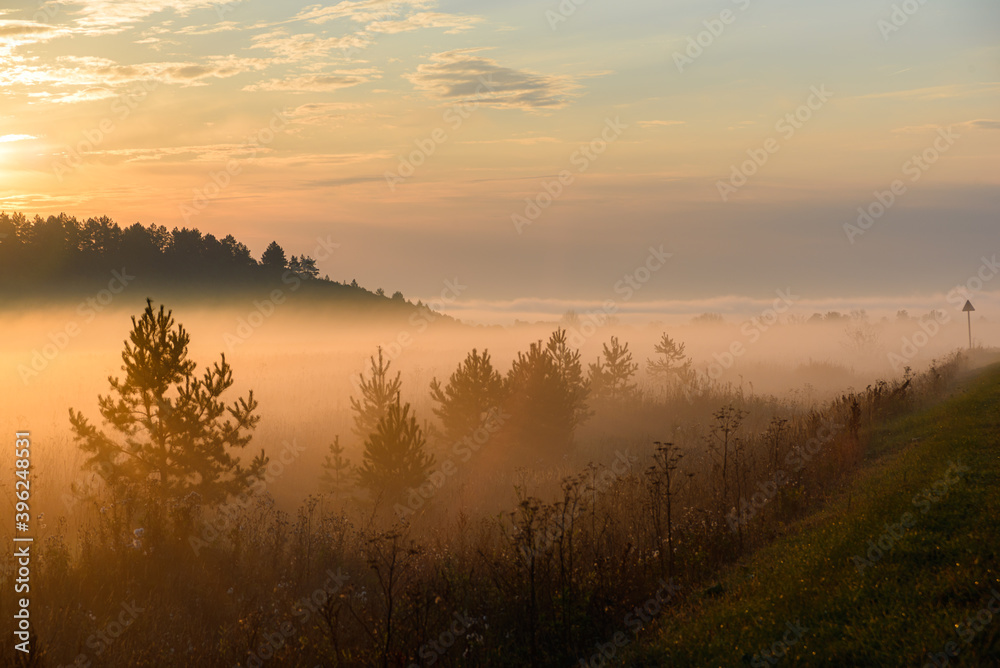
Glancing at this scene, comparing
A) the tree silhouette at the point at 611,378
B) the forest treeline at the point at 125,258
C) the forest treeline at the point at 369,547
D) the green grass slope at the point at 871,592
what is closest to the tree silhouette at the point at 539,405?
the forest treeline at the point at 369,547

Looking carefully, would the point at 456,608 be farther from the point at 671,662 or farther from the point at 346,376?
the point at 346,376

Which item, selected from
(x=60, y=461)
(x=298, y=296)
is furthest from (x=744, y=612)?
(x=298, y=296)

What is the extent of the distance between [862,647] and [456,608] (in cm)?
482

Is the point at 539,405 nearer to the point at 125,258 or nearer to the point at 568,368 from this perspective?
the point at 568,368

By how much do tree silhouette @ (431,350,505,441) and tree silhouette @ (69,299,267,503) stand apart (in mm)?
7524

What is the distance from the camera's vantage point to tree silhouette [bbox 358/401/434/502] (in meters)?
14.4

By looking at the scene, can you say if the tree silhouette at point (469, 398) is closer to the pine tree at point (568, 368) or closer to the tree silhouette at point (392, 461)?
the pine tree at point (568, 368)

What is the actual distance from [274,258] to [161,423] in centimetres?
7411

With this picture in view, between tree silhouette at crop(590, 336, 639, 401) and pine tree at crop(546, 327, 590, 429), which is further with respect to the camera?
tree silhouette at crop(590, 336, 639, 401)

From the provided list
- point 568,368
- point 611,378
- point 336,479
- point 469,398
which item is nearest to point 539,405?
point 469,398

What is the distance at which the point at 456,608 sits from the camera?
905 centimetres

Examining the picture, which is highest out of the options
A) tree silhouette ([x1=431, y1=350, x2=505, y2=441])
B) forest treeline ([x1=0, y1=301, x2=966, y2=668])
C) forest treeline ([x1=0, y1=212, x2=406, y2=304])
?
forest treeline ([x1=0, y1=212, x2=406, y2=304])

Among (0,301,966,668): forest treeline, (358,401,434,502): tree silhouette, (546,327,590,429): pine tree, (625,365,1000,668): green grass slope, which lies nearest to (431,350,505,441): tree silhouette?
(0,301,966,668): forest treeline

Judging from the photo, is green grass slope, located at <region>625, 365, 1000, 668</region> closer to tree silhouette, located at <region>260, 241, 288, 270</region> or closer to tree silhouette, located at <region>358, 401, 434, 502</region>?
tree silhouette, located at <region>358, 401, 434, 502</region>
